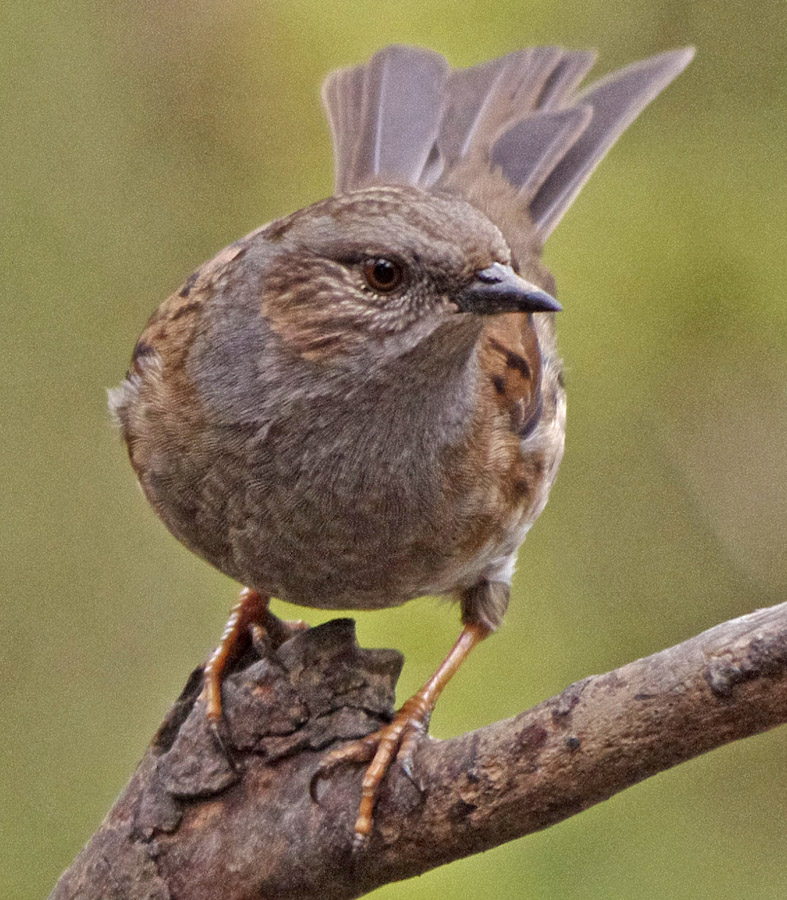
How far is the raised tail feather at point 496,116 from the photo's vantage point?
454cm

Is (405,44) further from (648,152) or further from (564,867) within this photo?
(564,867)

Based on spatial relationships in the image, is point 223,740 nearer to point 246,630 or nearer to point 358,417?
point 246,630

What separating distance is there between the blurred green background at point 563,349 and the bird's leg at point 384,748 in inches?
18.2

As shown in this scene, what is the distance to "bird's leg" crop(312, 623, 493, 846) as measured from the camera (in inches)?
123

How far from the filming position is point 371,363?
3078mm

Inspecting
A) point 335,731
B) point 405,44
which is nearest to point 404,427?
point 335,731

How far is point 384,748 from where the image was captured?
3283 mm

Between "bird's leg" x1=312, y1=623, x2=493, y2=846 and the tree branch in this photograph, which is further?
"bird's leg" x1=312, y1=623, x2=493, y2=846

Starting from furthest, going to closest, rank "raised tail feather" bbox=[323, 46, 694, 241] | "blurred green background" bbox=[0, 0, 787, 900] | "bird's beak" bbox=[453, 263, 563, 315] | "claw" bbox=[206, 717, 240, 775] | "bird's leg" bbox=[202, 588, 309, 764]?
"raised tail feather" bbox=[323, 46, 694, 241]
"blurred green background" bbox=[0, 0, 787, 900]
"bird's leg" bbox=[202, 588, 309, 764]
"claw" bbox=[206, 717, 240, 775]
"bird's beak" bbox=[453, 263, 563, 315]

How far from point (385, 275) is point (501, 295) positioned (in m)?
0.26

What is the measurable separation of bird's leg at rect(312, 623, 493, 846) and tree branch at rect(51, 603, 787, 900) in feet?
0.10

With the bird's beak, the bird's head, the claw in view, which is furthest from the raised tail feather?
the claw

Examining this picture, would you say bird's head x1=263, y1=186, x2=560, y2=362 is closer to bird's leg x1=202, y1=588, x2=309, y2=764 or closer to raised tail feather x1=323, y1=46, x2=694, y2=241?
bird's leg x1=202, y1=588, x2=309, y2=764

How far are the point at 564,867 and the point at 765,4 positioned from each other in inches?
114
